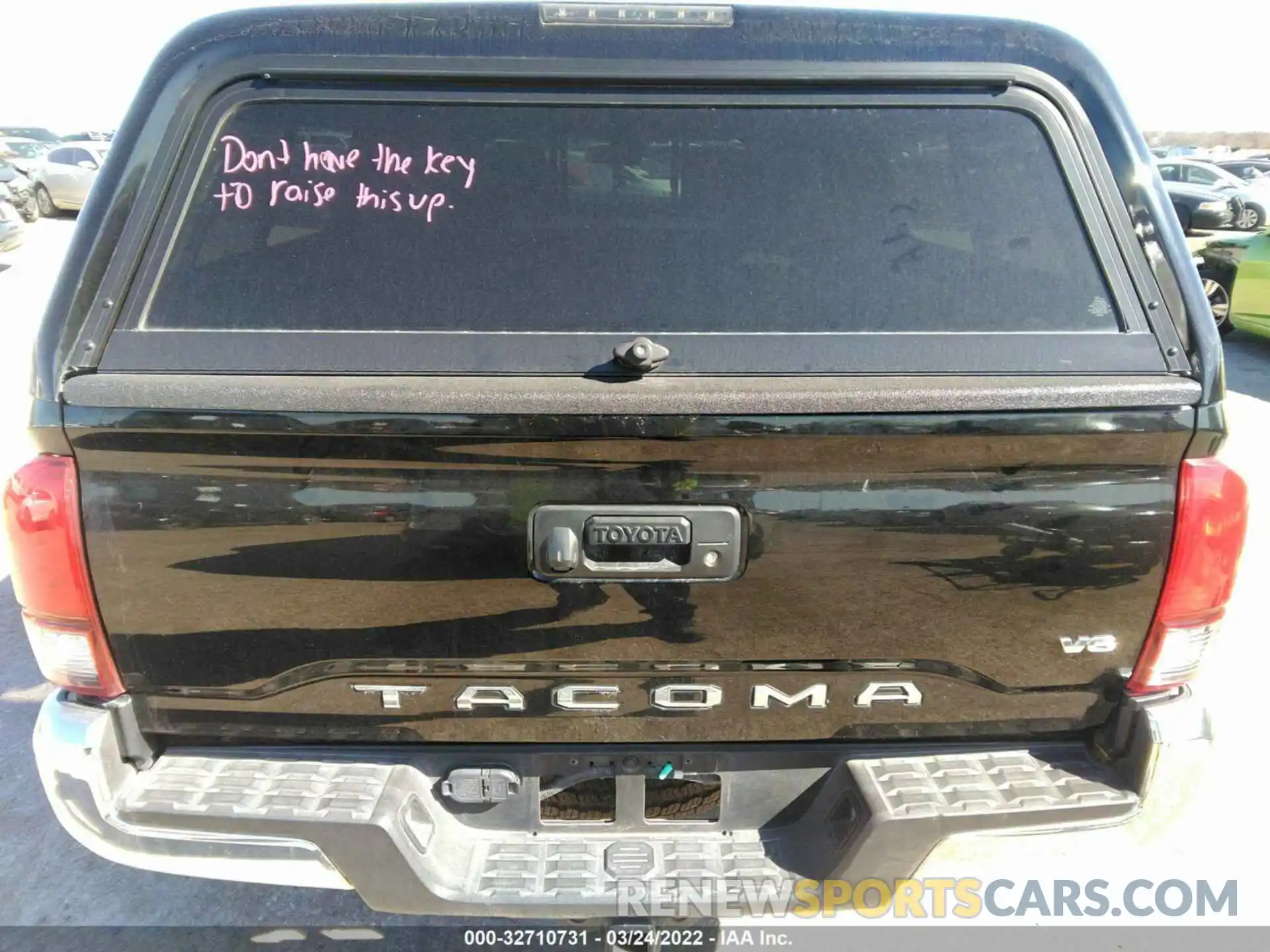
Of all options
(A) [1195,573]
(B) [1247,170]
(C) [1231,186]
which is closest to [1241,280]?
(A) [1195,573]

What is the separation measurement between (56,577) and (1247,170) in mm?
26008

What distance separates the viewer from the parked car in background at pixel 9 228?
46.2 feet

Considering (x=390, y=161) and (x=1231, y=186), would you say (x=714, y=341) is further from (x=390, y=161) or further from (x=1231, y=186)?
(x=1231, y=186)

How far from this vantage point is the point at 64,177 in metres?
20.4

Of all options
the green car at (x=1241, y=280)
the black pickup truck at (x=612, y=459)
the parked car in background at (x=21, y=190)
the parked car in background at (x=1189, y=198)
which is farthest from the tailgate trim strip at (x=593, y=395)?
the parked car in background at (x=21, y=190)

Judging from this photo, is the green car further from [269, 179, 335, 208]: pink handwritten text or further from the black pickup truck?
[269, 179, 335, 208]: pink handwritten text

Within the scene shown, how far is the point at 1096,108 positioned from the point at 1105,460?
0.77 metres

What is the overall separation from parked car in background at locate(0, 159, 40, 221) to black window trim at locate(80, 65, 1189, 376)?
839 inches

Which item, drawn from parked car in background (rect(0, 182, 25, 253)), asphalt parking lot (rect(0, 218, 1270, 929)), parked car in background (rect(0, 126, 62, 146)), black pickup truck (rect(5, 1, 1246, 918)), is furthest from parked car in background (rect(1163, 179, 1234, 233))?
parked car in background (rect(0, 126, 62, 146))

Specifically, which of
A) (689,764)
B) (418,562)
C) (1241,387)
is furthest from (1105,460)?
(1241,387)

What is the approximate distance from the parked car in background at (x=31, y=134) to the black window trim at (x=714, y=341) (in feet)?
111

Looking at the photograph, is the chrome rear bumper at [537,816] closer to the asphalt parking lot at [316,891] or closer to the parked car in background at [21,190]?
the asphalt parking lot at [316,891]

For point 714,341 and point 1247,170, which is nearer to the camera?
point 714,341

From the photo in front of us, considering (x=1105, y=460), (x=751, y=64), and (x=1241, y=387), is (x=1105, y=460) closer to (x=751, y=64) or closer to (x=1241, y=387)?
(x=751, y=64)
